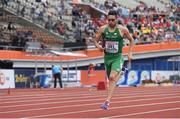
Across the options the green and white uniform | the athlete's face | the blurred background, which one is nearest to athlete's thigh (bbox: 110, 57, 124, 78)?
the green and white uniform

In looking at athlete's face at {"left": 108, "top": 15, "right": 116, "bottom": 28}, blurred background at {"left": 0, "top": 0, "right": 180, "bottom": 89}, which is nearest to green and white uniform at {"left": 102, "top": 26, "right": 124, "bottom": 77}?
athlete's face at {"left": 108, "top": 15, "right": 116, "bottom": 28}

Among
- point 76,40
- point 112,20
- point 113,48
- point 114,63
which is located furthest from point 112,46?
point 76,40

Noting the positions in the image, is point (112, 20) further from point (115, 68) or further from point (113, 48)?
point (115, 68)

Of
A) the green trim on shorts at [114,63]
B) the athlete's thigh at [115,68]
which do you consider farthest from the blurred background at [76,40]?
the athlete's thigh at [115,68]

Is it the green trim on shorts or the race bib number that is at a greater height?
the race bib number

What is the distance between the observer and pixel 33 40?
34562 millimetres

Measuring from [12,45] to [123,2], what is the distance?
19041 mm

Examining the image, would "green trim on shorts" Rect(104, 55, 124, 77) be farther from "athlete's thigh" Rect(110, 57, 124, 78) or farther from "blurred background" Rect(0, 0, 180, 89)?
"blurred background" Rect(0, 0, 180, 89)

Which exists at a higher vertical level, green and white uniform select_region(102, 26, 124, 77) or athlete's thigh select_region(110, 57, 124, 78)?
green and white uniform select_region(102, 26, 124, 77)

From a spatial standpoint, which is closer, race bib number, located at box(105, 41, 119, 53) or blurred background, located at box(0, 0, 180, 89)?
race bib number, located at box(105, 41, 119, 53)

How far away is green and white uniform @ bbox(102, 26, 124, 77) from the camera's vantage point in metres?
10.7

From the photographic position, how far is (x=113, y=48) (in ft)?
35.1

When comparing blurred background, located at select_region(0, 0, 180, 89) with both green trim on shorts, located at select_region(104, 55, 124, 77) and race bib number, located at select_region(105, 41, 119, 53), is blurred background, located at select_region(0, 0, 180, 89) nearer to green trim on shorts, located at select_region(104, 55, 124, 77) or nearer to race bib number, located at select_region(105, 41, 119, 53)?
green trim on shorts, located at select_region(104, 55, 124, 77)

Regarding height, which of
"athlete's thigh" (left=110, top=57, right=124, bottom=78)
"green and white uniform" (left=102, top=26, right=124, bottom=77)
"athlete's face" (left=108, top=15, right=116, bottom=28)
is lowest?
"athlete's thigh" (left=110, top=57, right=124, bottom=78)
